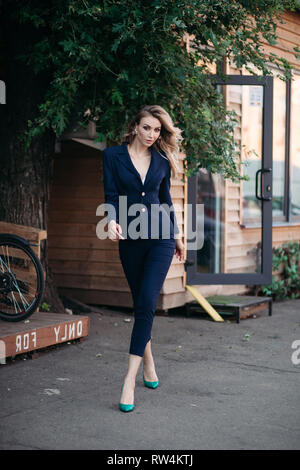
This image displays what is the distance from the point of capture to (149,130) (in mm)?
4703

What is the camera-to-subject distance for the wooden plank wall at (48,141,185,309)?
8305 millimetres

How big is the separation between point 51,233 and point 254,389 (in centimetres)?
421

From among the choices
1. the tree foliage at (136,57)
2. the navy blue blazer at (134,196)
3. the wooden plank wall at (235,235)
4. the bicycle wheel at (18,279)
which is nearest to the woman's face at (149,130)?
the navy blue blazer at (134,196)

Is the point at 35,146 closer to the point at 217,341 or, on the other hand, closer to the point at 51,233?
the point at 51,233

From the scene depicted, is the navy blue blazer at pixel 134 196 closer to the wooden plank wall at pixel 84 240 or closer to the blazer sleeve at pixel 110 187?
the blazer sleeve at pixel 110 187

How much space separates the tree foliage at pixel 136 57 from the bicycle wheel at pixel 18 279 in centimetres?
95

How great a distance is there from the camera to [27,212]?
6969 millimetres

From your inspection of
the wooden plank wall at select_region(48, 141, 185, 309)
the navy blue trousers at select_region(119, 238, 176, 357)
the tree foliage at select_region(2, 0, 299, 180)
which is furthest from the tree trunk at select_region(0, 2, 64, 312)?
the navy blue trousers at select_region(119, 238, 176, 357)

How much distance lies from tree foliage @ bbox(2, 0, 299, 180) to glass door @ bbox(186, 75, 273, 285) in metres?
1.54

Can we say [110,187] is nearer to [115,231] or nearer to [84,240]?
[115,231]

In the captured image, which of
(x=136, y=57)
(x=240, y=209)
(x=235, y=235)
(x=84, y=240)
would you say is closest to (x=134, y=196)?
(x=136, y=57)

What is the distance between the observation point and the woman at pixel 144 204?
4582 millimetres

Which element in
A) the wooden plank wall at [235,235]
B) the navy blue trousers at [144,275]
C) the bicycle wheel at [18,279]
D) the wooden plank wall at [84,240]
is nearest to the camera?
the navy blue trousers at [144,275]
